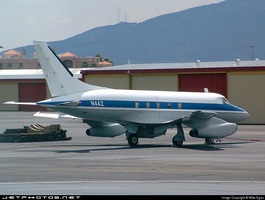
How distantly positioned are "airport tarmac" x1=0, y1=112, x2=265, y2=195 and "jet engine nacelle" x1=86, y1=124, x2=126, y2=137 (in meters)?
0.64

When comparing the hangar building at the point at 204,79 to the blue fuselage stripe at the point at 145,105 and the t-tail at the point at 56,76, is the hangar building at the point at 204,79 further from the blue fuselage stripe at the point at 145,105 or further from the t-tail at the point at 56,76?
the t-tail at the point at 56,76

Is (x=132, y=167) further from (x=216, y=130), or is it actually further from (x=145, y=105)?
(x=216, y=130)

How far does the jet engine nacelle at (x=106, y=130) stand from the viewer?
147ft

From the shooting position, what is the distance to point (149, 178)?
28156mm

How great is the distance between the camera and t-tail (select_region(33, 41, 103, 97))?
42.4 m

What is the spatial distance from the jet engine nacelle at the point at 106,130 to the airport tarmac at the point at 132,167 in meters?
0.64

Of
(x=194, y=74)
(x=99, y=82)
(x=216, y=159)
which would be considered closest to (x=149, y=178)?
(x=216, y=159)

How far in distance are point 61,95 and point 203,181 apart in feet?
53.6

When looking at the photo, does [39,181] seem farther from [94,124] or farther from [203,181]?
[94,124]

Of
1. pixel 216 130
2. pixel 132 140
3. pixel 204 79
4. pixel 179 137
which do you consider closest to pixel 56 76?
pixel 132 140

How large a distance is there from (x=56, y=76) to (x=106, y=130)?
427cm

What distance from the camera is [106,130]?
1769 inches

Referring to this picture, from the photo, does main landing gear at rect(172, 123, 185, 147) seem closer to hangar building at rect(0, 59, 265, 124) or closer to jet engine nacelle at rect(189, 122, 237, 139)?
jet engine nacelle at rect(189, 122, 237, 139)

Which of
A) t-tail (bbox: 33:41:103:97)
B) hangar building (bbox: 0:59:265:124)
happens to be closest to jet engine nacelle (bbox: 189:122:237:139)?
t-tail (bbox: 33:41:103:97)
